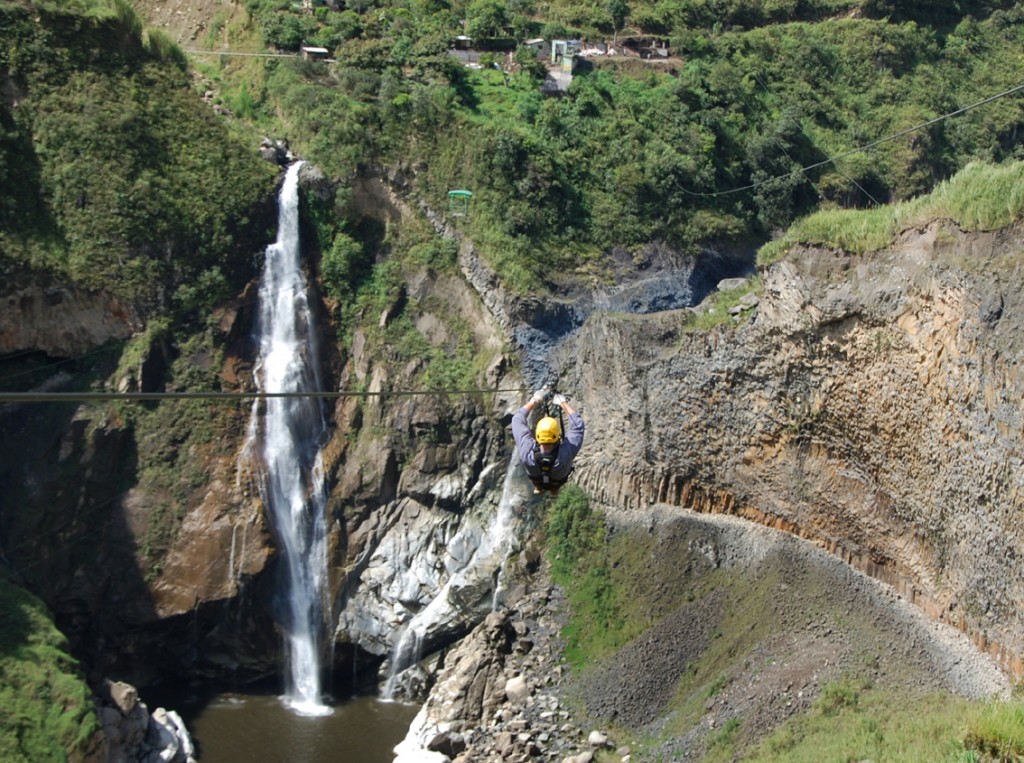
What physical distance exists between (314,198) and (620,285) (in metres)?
10.9

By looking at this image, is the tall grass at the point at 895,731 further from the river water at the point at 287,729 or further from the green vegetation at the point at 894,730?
the river water at the point at 287,729

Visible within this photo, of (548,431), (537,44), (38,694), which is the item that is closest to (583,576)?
(38,694)

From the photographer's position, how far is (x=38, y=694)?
26156 millimetres

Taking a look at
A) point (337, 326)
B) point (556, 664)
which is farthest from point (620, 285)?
point (556, 664)

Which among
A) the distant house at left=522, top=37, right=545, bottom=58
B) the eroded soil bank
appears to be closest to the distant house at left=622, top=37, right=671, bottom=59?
the distant house at left=522, top=37, right=545, bottom=58

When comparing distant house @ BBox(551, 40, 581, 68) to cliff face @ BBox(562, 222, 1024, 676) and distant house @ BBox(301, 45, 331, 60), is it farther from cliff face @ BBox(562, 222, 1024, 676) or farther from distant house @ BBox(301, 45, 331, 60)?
cliff face @ BBox(562, 222, 1024, 676)

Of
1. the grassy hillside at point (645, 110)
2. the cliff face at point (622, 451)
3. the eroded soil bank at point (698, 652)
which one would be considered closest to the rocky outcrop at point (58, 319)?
the cliff face at point (622, 451)

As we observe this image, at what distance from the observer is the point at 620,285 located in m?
37.8

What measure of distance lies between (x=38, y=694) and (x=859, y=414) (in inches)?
778

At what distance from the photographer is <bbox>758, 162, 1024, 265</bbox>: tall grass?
23.0m

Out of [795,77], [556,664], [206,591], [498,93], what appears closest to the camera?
[556,664]

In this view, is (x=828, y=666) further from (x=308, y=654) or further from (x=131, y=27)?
(x=131, y=27)

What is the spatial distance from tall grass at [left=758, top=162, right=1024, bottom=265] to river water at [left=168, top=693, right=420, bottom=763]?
51.5 feet

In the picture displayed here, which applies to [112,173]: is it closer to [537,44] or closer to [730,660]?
[537,44]
